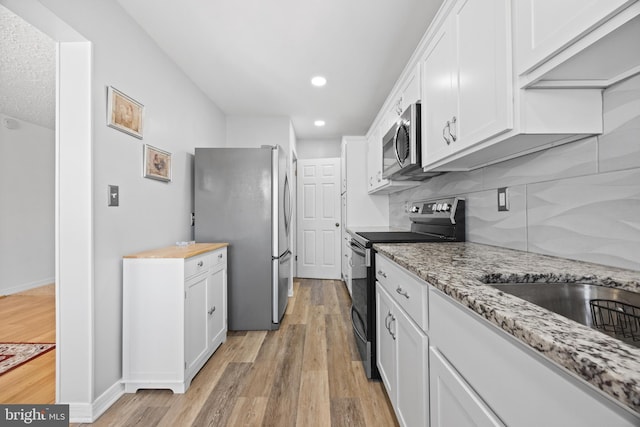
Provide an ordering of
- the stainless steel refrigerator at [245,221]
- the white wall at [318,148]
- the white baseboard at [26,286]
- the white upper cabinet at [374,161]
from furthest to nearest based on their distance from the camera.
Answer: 1. the white wall at [318,148]
2. the white baseboard at [26,286]
3. the white upper cabinet at [374,161]
4. the stainless steel refrigerator at [245,221]

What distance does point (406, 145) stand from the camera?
6.38 ft

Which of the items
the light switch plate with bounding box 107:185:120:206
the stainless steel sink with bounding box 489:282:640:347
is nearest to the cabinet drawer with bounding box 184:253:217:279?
the light switch plate with bounding box 107:185:120:206

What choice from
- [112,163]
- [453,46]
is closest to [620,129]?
[453,46]

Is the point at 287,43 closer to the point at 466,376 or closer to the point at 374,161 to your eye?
the point at 374,161

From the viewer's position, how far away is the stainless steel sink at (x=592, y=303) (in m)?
0.73

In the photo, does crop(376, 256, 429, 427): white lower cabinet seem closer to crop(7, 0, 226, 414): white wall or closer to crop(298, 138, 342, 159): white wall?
crop(7, 0, 226, 414): white wall

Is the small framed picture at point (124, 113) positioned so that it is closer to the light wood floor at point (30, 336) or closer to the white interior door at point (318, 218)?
the light wood floor at point (30, 336)

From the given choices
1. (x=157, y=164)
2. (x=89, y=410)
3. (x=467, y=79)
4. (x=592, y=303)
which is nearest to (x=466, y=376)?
(x=592, y=303)

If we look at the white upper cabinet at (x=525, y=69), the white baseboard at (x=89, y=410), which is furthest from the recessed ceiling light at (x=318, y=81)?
the white baseboard at (x=89, y=410)

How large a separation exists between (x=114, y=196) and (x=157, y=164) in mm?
554

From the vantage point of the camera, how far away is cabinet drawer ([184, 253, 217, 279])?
6.04 ft

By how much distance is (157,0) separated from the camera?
1836 mm

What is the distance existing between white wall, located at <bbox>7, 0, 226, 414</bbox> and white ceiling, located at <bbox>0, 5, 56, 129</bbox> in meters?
0.63

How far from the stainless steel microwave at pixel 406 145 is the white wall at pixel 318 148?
298 centimetres
